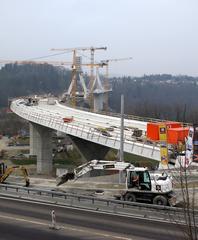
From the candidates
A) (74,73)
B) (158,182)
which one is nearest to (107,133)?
(158,182)

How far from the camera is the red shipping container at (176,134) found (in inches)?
1230

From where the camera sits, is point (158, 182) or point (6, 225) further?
point (158, 182)

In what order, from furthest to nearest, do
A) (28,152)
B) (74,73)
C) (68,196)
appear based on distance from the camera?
(74,73) → (28,152) → (68,196)

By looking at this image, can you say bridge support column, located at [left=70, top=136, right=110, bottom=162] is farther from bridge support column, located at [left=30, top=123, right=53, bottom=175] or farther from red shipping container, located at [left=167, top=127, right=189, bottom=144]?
red shipping container, located at [left=167, top=127, right=189, bottom=144]

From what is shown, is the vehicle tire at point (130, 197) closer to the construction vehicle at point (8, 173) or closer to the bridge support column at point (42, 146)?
the construction vehicle at point (8, 173)

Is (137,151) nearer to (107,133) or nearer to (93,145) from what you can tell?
(107,133)

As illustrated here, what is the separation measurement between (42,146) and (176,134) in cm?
3700

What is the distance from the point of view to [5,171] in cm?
2748

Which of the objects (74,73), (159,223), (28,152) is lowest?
(28,152)

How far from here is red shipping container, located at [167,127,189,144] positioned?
3125 cm

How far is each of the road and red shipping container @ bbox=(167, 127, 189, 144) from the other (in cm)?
1311

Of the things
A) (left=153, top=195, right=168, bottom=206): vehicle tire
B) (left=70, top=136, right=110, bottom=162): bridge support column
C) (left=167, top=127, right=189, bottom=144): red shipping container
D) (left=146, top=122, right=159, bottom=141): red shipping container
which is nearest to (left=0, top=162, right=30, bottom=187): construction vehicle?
(left=153, top=195, right=168, bottom=206): vehicle tire

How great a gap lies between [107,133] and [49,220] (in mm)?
23711

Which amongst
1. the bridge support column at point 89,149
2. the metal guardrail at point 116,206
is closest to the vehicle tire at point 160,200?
the metal guardrail at point 116,206
